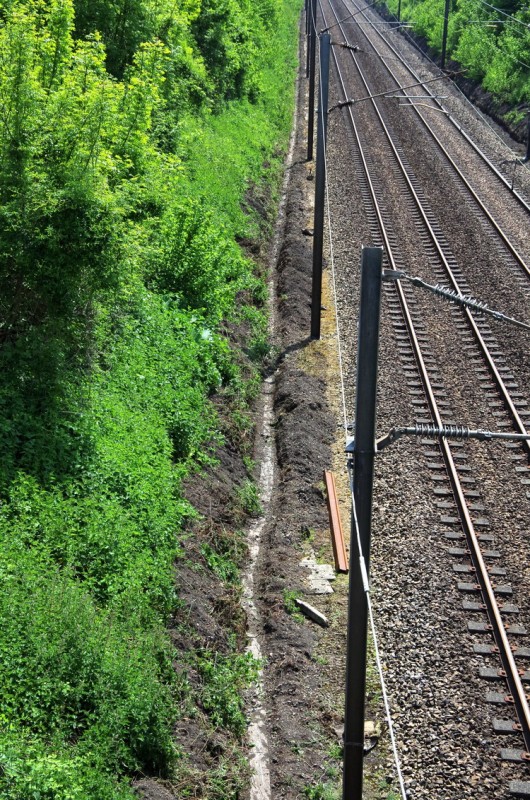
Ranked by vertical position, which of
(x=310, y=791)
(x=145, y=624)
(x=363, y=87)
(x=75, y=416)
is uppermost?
(x=363, y=87)

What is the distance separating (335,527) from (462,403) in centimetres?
409

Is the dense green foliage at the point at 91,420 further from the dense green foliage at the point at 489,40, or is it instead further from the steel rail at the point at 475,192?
the dense green foliage at the point at 489,40

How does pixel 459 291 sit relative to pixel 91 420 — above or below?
above

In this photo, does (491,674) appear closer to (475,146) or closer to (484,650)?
(484,650)

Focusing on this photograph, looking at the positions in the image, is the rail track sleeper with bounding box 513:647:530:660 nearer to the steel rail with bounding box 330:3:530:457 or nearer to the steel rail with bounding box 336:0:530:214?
the steel rail with bounding box 330:3:530:457

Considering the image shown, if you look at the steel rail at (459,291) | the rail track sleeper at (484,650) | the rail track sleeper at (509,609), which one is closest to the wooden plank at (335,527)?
the rail track sleeper at (509,609)

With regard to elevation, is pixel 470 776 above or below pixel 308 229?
below

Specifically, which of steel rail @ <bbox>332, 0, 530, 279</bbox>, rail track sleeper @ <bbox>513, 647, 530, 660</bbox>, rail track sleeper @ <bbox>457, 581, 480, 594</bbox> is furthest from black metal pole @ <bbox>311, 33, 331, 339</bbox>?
rail track sleeper @ <bbox>513, 647, 530, 660</bbox>

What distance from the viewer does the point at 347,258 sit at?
23469mm

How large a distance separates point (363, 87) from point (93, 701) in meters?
39.6

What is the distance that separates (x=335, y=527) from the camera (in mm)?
13469

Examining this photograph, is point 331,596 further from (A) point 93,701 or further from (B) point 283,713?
(A) point 93,701

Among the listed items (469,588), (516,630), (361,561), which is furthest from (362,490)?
(469,588)

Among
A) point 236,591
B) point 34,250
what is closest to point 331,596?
point 236,591
